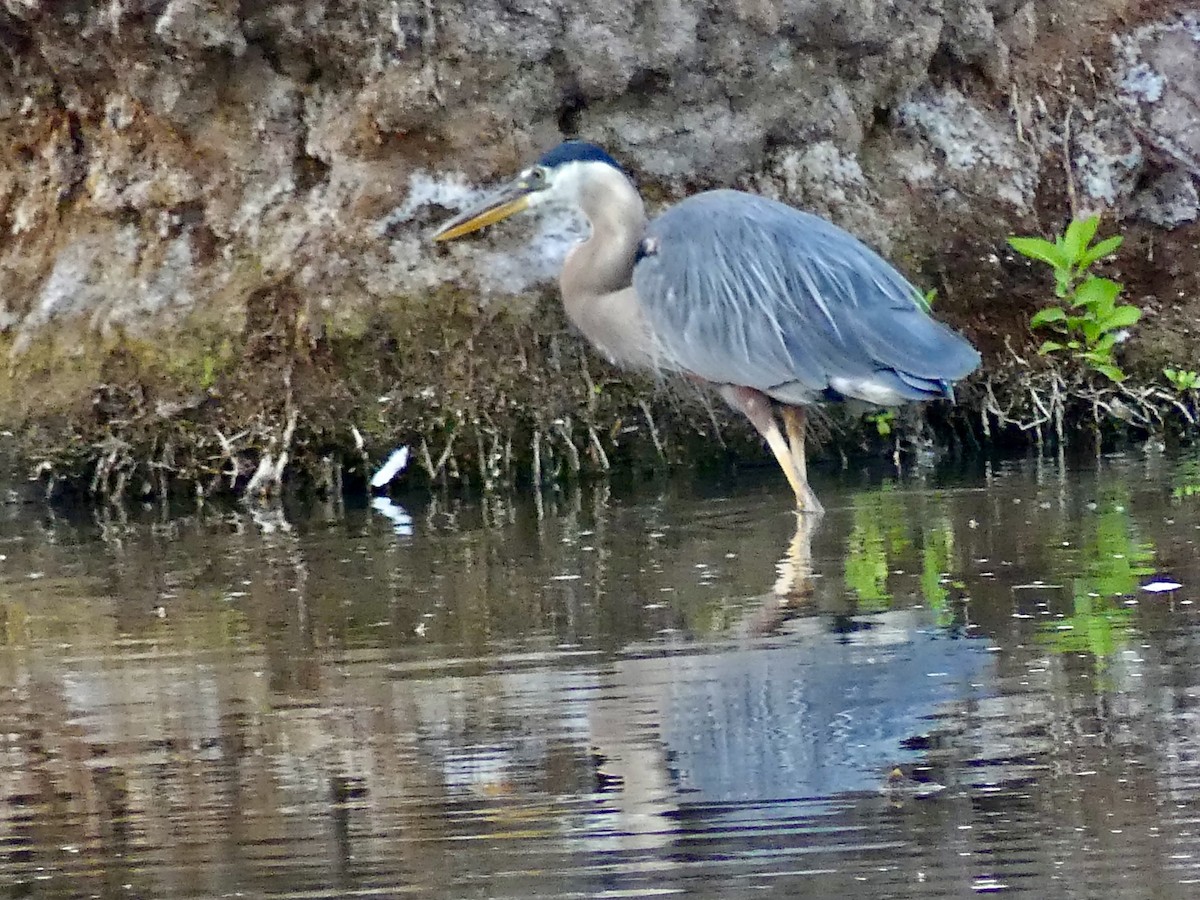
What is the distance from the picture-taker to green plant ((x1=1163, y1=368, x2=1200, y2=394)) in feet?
27.8

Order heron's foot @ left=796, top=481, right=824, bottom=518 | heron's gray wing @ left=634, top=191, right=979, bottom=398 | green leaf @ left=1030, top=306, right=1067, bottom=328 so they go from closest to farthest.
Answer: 1. heron's foot @ left=796, top=481, right=824, bottom=518
2. heron's gray wing @ left=634, top=191, right=979, bottom=398
3. green leaf @ left=1030, top=306, right=1067, bottom=328

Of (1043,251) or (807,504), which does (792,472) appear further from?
(1043,251)

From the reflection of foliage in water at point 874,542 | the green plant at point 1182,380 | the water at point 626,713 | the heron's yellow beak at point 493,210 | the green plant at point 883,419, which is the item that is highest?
the heron's yellow beak at point 493,210

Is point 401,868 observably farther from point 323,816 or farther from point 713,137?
point 713,137

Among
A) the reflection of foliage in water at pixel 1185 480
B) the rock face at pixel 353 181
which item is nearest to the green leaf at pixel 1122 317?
the rock face at pixel 353 181

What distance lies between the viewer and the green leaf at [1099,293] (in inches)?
328

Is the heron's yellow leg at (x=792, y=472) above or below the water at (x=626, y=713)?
above

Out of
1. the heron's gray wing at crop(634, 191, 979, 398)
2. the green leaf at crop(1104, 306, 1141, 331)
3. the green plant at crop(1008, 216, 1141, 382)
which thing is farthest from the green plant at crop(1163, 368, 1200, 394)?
the heron's gray wing at crop(634, 191, 979, 398)

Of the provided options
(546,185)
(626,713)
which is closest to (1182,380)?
(546,185)

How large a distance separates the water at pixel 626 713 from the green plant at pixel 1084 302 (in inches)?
86.3

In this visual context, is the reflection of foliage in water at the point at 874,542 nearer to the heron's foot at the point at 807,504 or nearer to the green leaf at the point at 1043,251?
the heron's foot at the point at 807,504

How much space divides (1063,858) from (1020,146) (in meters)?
6.96

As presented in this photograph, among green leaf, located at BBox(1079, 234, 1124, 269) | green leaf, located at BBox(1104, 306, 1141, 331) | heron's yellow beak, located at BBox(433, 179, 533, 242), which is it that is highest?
heron's yellow beak, located at BBox(433, 179, 533, 242)

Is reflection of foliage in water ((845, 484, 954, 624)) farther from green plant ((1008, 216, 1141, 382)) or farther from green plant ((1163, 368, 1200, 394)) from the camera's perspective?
green plant ((1163, 368, 1200, 394))
